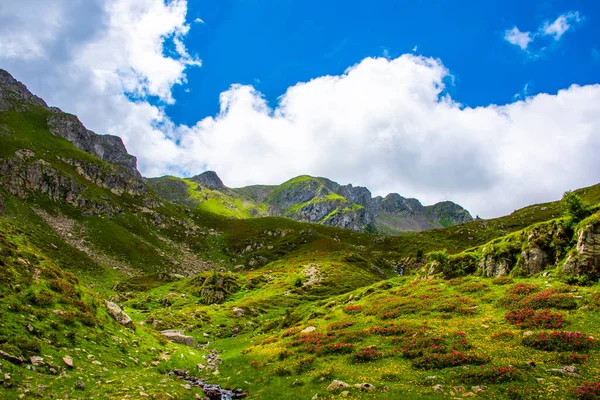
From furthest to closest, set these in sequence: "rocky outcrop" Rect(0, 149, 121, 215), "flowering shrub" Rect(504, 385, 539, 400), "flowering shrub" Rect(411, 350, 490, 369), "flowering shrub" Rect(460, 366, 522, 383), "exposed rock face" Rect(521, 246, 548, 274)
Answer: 1. "rocky outcrop" Rect(0, 149, 121, 215)
2. "exposed rock face" Rect(521, 246, 548, 274)
3. "flowering shrub" Rect(411, 350, 490, 369)
4. "flowering shrub" Rect(460, 366, 522, 383)
5. "flowering shrub" Rect(504, 385, 539, 400)

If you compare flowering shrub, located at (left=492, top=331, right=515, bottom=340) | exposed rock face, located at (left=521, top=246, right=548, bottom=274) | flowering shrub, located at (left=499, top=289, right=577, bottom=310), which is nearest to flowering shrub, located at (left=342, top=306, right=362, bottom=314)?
flowering shrub, located at (left=499, top=289, right=577, bottom=310)

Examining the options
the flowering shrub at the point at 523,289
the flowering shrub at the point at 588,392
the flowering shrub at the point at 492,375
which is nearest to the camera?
the flowering shrub at the point at 588,392

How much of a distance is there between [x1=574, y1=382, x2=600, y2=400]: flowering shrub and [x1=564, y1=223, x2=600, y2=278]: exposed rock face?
74.3ft

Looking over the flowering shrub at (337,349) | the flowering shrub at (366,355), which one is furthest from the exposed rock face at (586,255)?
the flowering shrub at (337,349)

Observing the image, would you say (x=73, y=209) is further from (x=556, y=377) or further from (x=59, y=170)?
(x=556, y=377)

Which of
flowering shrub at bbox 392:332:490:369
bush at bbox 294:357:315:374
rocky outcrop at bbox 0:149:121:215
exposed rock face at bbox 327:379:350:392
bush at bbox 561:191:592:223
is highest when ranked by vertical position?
rocky outcrop at bbox 0:149:121:215

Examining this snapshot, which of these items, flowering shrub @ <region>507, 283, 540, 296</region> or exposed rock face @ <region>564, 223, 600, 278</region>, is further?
flowering shrub @ <region>507, 283, 540, 296</region>

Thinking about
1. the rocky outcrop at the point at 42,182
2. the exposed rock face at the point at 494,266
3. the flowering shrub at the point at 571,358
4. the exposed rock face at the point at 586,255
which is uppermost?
the rocky outcrop at the point at 42,182

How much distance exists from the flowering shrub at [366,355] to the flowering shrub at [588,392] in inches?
472

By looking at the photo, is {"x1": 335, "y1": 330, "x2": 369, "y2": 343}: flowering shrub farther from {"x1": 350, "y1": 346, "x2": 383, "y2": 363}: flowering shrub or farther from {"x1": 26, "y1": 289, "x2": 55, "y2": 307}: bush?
{"x1": 26, "y1": 289, "x2": 55, "y2": 307}: bush

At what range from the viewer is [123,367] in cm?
2197

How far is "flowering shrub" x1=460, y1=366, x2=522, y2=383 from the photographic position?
53.5 feet

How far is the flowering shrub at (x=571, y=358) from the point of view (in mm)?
17172

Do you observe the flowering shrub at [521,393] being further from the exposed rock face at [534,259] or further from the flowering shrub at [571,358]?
the exposed rock face at [534,259]
